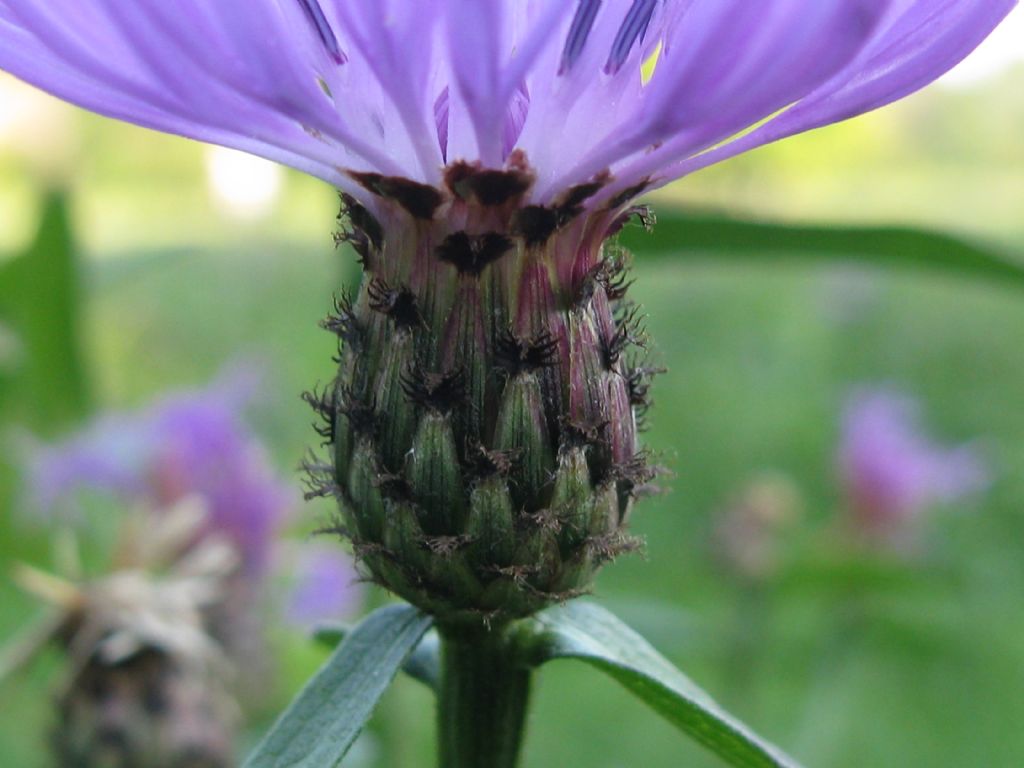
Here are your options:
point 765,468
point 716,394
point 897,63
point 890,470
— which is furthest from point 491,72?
point 716,394

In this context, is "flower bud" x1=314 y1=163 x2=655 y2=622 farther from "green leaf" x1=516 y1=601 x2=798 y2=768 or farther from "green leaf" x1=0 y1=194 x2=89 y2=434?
"green leaf" x1=0 y1=194 x2=89 y2=434

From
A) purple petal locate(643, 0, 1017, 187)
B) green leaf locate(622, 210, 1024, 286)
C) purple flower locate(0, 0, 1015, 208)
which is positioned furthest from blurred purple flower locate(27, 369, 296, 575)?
purple petal locate(643, 0, 1017, 187)

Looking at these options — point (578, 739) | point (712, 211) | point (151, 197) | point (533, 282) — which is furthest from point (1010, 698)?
point (151, 197)

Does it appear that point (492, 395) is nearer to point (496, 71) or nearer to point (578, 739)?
point (496, 71)

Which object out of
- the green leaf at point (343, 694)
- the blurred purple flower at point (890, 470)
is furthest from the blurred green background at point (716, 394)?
the green leaf at point (343, 694)

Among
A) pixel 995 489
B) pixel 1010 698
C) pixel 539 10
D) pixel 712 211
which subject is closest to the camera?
pixel 539 10

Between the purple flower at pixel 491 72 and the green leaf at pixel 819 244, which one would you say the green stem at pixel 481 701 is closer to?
the purple flower at pixel 491 72
